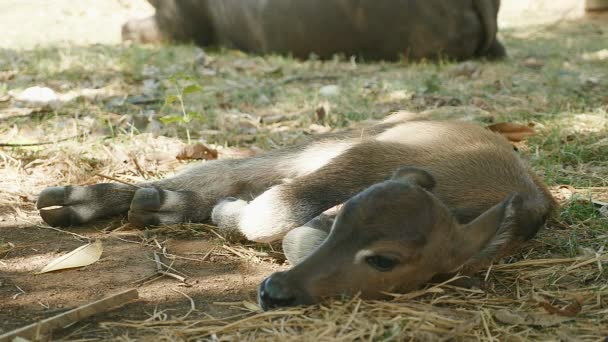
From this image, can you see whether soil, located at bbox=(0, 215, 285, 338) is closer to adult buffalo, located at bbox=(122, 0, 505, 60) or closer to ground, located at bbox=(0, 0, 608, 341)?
ground, located at bbox=(0, 0, 608, 341)

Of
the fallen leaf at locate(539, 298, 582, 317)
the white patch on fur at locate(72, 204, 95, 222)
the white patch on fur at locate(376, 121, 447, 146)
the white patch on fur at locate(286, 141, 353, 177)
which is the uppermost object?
the white patch on fur at locate(376, 121, 447, 146)

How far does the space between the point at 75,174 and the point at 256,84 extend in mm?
2607

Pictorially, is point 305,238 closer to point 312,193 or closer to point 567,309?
point 312,193

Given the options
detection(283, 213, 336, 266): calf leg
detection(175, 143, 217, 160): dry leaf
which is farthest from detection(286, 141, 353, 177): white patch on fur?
detection(175, 143, 217, 160): dry leaf

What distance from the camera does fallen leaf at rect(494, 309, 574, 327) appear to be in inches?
88.6

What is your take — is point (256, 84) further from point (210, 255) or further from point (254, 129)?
point (210, 255)

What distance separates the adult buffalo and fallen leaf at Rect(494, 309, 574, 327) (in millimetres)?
5347

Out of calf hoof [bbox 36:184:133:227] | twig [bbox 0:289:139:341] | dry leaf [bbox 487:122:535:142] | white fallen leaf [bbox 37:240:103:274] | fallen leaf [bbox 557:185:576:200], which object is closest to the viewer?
twig [bbox 0:289:139:341]

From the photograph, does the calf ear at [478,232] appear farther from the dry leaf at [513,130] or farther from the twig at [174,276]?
the dry leaf at [513,130]

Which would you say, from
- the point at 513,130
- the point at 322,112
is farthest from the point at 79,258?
the point at 513,130

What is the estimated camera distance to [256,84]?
6133mm

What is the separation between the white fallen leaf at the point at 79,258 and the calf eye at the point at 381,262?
42.4 inches

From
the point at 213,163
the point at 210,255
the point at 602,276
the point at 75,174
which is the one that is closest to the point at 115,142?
the point at 75,174

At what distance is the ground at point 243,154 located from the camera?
2.25m
